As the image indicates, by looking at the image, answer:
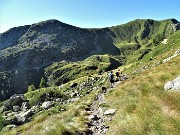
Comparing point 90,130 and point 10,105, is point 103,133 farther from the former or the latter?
point 10,105

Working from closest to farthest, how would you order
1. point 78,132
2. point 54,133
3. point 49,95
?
1. point 54,133
2. point 78,132
3. point 49,95

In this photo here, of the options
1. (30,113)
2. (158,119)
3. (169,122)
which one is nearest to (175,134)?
(169,122)

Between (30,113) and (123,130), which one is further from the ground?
(123,130)

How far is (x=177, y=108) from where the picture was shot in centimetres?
1158

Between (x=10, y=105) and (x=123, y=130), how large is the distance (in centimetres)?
9687

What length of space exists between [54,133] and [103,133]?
274cm

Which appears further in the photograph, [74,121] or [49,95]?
[49,95]

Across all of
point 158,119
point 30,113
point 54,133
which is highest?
point 158,119

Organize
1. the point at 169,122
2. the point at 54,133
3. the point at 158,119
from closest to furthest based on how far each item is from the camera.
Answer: the point at 169,122, the point at 158,119, the point at 54,133

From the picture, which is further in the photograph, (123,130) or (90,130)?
(90,130)

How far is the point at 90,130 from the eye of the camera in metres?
17.1

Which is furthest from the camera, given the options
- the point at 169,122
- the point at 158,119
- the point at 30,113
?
the point at 30,113

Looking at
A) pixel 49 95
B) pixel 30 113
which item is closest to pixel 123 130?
pixel 30 113

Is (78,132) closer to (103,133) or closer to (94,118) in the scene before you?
(103,133)
